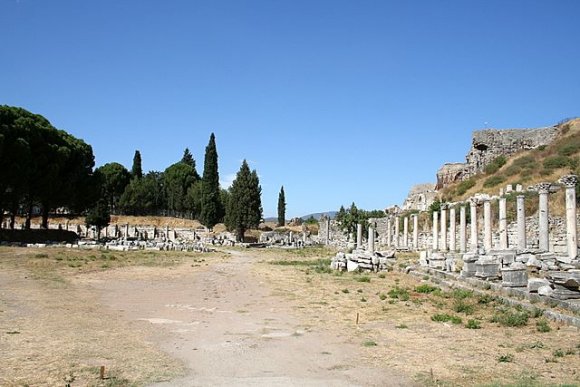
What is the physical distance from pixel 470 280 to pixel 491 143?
51557 millimetres

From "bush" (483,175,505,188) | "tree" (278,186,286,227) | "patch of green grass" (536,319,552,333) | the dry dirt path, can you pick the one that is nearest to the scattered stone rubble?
"patch of green grass" (536,319,552,333)

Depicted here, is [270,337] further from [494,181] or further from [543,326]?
[494,181]

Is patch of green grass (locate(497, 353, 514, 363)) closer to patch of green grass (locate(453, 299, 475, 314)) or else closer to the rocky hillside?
patch of green grass (locate(453, 299, 475, 314))

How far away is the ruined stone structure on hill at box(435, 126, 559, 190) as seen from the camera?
63.9m

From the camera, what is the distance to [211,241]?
62875 mm

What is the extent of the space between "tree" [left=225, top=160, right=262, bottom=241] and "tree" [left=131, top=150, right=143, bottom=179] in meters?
42.0

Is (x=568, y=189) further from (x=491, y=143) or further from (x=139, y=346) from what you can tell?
(x=491, y=143)

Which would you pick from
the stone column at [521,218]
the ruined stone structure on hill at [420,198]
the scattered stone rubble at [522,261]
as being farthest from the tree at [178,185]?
the stone column at [521,218]

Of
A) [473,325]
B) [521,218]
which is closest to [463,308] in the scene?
[473,325]

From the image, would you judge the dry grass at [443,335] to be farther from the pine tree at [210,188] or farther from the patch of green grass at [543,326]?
the pine tree at [210,188]

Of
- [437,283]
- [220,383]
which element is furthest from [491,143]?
[220,383]

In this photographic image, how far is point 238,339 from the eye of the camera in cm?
1073

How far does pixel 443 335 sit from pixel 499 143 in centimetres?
5973

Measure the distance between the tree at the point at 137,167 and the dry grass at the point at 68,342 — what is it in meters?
84.1
